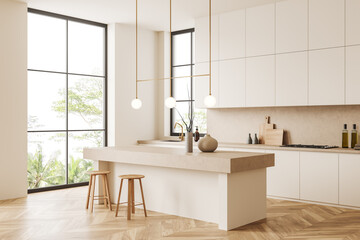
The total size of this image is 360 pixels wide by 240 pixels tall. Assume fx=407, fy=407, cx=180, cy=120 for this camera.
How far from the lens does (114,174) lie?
20.0ft

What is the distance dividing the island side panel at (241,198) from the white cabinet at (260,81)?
189 cm

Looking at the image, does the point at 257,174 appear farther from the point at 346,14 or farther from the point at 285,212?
the point at 346,14

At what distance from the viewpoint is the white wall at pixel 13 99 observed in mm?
6227

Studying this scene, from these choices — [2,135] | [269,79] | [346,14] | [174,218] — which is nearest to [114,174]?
[174,218]

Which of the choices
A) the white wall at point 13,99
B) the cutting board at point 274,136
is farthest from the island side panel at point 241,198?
the white wall at point 13,99

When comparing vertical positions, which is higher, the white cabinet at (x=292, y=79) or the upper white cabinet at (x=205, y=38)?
the upper white cabinet at (x=205, y=38)

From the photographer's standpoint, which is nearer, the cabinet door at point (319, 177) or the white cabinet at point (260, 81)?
the cabinet door at point (319, 177)

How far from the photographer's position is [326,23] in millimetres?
5910

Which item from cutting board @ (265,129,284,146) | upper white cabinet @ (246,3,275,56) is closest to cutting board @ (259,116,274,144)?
cutting board @ (265,129,284,146)

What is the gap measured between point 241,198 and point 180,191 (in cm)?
86

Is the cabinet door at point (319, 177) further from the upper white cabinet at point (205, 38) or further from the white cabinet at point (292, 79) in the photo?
the upper white cabinet at point (205, 38)

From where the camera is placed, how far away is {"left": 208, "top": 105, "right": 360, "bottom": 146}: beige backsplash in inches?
243

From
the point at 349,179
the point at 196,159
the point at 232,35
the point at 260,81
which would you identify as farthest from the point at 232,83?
the point at 196,159

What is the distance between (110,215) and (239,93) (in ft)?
10.0
